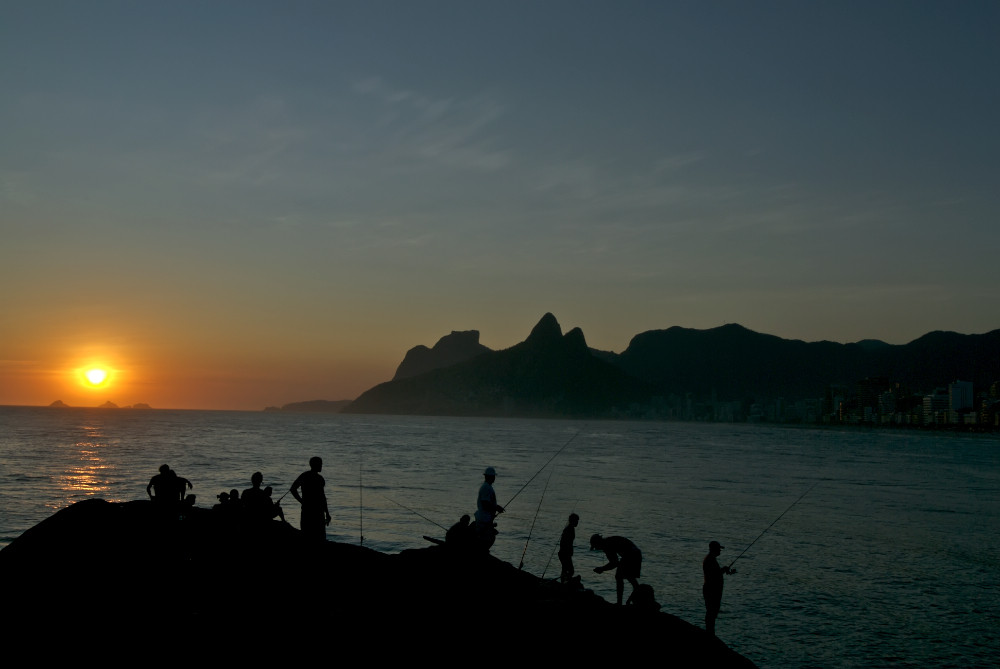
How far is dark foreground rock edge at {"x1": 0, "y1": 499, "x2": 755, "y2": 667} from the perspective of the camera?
31.7 ft

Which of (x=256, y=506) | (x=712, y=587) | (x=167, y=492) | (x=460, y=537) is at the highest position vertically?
(x=167, y=492)

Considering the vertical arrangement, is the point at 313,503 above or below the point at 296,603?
above

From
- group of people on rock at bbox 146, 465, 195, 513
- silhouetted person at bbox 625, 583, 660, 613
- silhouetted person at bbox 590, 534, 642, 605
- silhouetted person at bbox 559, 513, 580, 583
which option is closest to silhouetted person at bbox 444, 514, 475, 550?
silhouetted person at bbox 590, 534, 642, 605

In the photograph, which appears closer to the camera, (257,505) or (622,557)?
(622,557)

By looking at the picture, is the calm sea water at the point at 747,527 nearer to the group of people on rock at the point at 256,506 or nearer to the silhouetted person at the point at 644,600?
the silhouetted person at the point at 644,600

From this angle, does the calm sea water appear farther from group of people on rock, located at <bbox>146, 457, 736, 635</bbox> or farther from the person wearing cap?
group of people on rock, located at <bbox>146, 457, 736, 635</bbox>

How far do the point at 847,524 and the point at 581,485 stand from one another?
1814 cm

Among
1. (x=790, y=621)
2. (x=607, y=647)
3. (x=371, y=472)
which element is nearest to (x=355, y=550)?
(x=607, y=647)

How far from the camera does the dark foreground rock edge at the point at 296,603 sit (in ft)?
31.7

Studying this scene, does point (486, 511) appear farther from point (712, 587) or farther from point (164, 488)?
point (164, 488)

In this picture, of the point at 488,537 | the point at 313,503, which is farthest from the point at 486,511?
the point at 313,503

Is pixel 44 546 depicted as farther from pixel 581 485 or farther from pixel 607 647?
pixel 581 485

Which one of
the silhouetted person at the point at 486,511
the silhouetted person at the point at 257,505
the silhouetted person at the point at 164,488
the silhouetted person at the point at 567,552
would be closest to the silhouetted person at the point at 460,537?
the silhouetted person at the point at 486,511

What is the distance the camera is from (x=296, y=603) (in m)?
10.5
